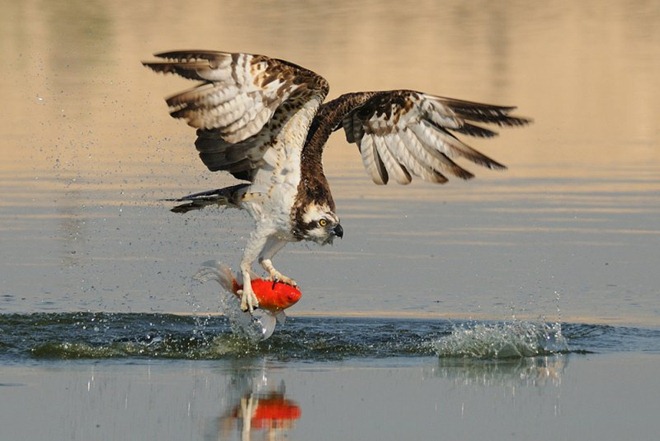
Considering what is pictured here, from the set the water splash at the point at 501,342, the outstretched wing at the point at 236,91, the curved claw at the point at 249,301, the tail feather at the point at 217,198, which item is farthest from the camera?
the tail feather at the point at 217,198

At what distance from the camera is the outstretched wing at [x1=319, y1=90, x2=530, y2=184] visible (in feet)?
40.9

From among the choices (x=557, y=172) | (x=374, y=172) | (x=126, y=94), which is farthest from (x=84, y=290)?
(x=126, y=94)

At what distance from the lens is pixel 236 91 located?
1091cm

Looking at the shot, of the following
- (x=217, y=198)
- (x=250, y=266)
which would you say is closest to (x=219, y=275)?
(x=250, y=266)

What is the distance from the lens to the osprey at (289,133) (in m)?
10.9

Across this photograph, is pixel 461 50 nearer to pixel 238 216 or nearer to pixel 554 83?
pixel 554 83

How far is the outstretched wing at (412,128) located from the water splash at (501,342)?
50.4 inches

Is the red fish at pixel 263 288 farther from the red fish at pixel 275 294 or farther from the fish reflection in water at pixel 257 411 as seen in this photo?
the fish reflection in water at pixel 257 411

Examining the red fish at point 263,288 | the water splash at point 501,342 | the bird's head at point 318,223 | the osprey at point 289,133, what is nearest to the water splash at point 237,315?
the red fish at point 263,288

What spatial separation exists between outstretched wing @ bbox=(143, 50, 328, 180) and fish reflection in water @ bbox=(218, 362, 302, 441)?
1.61 metres

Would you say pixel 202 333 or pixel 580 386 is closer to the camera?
pixel 580 386

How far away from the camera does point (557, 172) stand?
18.0m

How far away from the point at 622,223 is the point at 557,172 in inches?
105

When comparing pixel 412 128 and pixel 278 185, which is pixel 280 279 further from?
pixel 412 128
